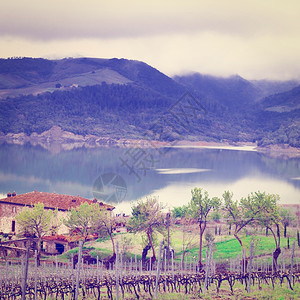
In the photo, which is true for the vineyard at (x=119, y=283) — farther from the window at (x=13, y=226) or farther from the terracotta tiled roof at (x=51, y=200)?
the window at (x=13, y=226)

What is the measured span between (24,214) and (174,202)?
4347 cm

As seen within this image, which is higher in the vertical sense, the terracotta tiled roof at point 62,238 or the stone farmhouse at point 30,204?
the stone farmhouse at point 30,204

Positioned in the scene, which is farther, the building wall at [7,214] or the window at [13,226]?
the building wall at [7,214]

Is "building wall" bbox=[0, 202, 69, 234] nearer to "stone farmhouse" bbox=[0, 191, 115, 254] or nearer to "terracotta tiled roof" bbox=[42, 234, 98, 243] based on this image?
"stone farmhouse" bbox=[0, 191, 115, 254]

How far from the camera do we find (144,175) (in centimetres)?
13088

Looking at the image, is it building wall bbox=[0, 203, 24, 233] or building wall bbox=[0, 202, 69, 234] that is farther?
building wall bbox=[0, 203, 24, 233]

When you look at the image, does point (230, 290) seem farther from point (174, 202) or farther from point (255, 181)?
point (255, 181)

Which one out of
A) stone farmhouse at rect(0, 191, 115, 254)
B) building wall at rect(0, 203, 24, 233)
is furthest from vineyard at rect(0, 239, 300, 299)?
building wall at rect(0, 203, 24, 233)

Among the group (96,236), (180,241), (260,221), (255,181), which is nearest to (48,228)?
(96,236)

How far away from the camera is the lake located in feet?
316

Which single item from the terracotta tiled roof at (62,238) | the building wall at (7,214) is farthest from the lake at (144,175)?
the terracotta tiled roof at (62,238)

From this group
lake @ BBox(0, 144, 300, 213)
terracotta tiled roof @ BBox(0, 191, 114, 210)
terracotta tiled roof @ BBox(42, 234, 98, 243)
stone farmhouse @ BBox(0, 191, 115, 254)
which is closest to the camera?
terracotta tiled roof @ BBox(42, 234, 98, 243)

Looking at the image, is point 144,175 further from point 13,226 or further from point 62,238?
point 62,238

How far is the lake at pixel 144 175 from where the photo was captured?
96438mm
